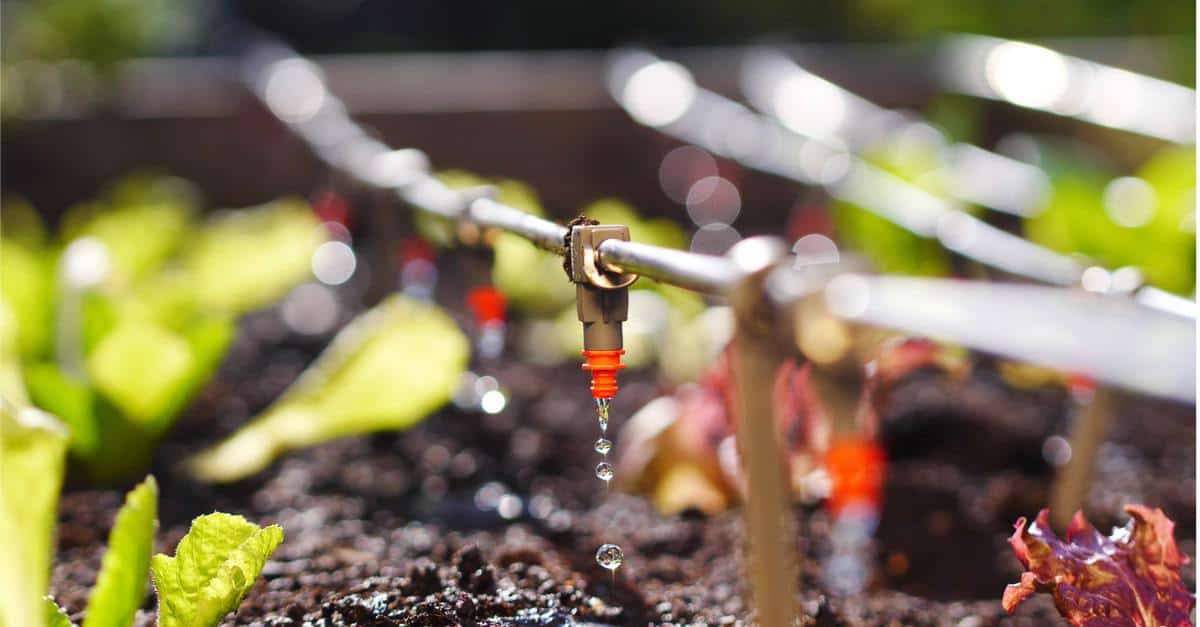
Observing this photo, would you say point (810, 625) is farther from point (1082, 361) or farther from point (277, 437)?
point (277, 437)

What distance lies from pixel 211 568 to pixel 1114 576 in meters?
0.52

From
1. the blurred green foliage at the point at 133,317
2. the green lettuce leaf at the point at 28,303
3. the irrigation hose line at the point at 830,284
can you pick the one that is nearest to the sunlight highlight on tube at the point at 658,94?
the blurred green foliage at the point at 133,317

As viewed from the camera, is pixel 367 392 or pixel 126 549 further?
pixel 367 392

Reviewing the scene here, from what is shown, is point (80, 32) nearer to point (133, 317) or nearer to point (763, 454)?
point (133, 317)

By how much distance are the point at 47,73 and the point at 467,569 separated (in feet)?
10.5

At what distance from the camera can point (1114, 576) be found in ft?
2.26

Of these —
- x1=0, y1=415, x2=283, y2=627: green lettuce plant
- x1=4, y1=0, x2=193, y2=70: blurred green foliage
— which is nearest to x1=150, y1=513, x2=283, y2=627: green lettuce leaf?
x1=0, y1=415, x2=283, y2=627: green lettuce plant

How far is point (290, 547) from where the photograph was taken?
104 cm

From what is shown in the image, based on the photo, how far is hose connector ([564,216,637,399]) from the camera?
2.26 feet

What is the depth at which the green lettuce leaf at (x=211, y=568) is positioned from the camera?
0.73 meters

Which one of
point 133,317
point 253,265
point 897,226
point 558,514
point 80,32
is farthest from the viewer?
point 80,32

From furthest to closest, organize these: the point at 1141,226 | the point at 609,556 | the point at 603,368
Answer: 1. the point at 1141,226
2. the point at 609,556
3. the point at 603,368

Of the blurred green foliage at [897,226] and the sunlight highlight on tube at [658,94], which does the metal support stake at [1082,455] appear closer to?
the blurred green foliage at [897,226]

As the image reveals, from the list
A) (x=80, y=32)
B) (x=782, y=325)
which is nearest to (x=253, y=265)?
(x=782, y=325)
